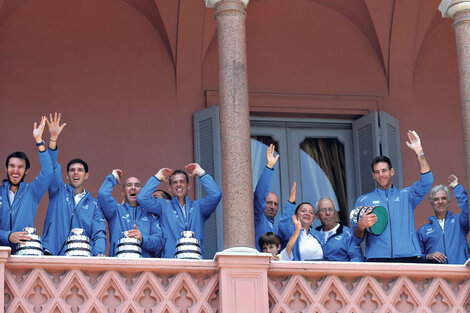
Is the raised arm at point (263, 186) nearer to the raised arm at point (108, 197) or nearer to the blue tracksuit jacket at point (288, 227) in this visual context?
the blue tracksuit jacket at point (288, 227)

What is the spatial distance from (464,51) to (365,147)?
119 inches

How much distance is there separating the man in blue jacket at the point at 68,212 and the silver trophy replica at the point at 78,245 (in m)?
0.34

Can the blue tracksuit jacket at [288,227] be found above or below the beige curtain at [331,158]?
below

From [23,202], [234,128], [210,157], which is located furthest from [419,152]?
[23,202]

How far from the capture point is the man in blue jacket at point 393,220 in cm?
1288

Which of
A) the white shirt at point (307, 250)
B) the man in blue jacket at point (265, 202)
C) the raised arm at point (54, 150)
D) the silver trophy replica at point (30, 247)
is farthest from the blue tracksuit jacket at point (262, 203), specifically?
the silver trophy replica at point (30, 247)

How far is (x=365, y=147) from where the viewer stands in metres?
16.3

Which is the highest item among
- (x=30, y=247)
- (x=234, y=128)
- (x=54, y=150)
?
(x=234, y=128)

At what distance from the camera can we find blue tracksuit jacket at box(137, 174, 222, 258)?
1294cm

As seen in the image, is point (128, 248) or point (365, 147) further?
point (365, 147)

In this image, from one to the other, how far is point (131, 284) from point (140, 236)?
537mm

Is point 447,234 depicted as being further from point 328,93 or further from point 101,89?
point 101,89

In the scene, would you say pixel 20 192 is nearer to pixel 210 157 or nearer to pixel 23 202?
pixel 23 202

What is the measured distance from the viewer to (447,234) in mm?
13422
